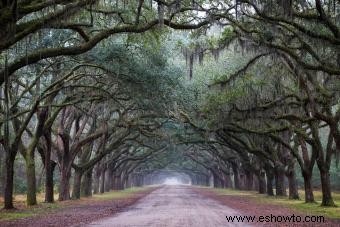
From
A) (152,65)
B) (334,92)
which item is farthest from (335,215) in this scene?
(152,65)

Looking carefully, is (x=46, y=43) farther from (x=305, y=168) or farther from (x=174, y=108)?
(x=305, y=168)

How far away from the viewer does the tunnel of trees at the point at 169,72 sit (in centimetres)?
1340

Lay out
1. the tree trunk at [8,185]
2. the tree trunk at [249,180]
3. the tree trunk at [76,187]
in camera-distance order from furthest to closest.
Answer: the tree trunk at [249,180] < the tree trunk at [76,187] < the tree trunk at [8,185]

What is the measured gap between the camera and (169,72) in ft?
80.2

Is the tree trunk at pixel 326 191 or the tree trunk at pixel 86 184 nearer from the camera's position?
the tree trunk at pixel 326 191

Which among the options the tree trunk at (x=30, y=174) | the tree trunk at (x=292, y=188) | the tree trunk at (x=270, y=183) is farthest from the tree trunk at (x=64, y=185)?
the tree trunk at (x=270, y=183)

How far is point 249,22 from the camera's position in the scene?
664 inches

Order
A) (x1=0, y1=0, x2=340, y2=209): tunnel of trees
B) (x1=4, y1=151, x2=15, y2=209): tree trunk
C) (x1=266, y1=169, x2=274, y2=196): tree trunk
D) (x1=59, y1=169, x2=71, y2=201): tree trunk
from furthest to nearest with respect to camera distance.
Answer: (x1=266, y1=169, x2=274, y2=196): tree trunk
(x1=59, y1=169, x2=71, y2=201): tree trunk
(x1=4, y1=151, x2=15, y2=209): tree trunk
(x1=0, y1=0, x2=340, y2=209): tunnel of trees

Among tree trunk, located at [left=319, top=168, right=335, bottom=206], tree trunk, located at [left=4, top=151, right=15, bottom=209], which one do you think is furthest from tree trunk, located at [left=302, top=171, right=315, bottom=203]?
tree trunk, located at [left=4, top=151, right=15, bottom=209]

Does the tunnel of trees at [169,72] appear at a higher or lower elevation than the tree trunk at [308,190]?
higher

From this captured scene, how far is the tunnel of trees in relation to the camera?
44.0 feet

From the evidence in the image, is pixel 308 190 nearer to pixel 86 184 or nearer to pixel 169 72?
pixel 169 72

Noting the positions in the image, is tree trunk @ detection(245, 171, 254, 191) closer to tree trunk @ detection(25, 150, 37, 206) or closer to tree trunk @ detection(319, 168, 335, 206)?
tree trunk @ detection(319, 168, 335, 206)

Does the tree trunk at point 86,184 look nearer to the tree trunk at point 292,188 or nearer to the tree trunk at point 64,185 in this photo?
the tree trunk at point 64,185
